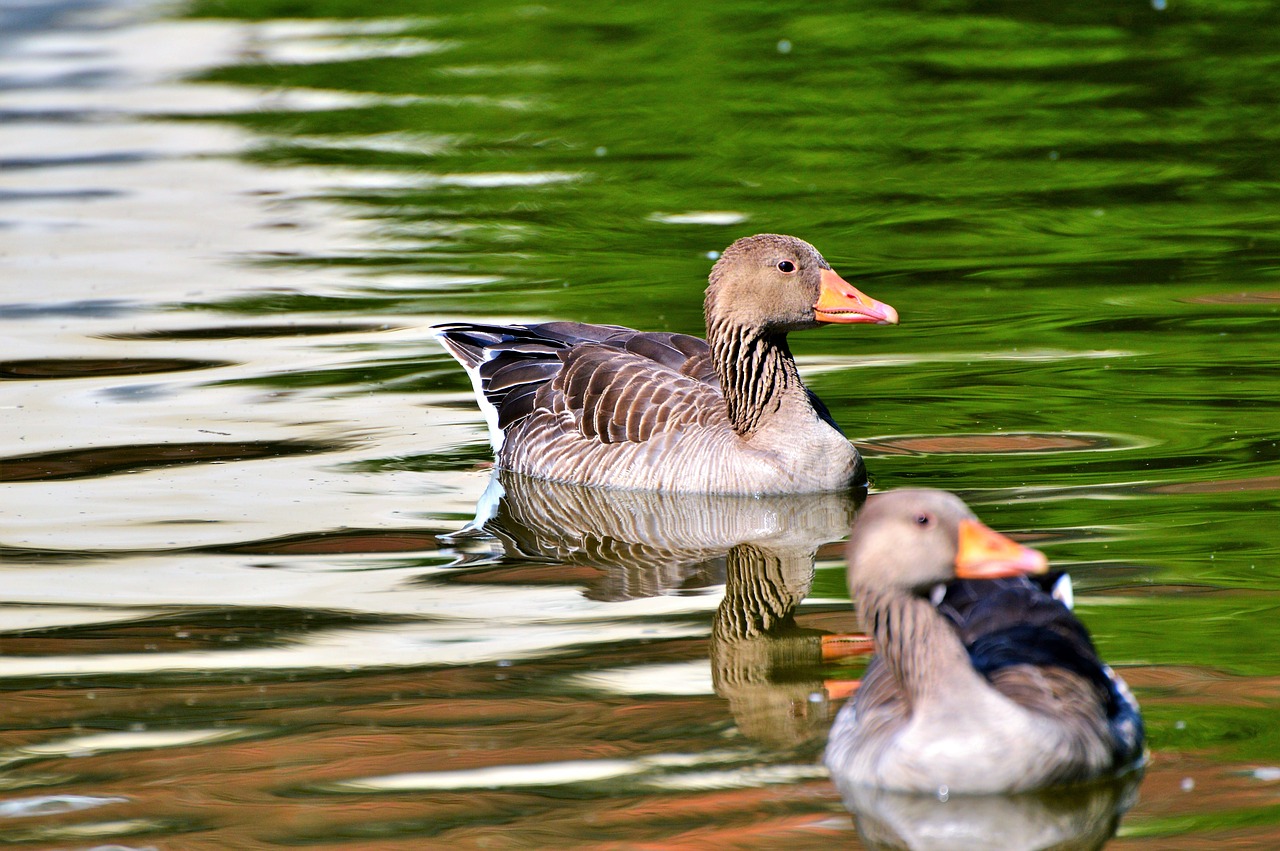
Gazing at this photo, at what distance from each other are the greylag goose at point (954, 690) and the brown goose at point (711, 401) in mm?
4088

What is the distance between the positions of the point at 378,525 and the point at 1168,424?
4708 millimetres

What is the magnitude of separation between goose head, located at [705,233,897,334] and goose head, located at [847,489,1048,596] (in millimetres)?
4567

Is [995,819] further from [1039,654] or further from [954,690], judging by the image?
[1039,654]

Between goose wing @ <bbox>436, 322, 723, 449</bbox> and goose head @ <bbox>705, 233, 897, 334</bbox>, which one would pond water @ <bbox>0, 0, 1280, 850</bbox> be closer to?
goose wing @ <bbox>436, 322, 723, 449</bbox>

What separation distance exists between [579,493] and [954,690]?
17.5ft

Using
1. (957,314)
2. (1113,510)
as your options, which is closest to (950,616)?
(1113,510)

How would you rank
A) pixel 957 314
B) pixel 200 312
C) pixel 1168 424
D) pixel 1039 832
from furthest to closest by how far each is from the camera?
pixel 200 312 → pixel 957 314 → pixel 1168 424 → pixel 1039 832

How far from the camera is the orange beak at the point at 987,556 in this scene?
6191 mm

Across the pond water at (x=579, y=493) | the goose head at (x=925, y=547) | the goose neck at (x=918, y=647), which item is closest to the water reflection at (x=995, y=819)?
the pond water at (x=579, y=493)

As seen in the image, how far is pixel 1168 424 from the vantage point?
1124cm

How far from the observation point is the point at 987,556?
20.5 ft

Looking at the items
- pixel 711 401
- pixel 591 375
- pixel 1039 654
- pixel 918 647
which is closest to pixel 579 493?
pixel 591 375

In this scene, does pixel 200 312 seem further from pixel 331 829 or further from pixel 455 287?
pixel 331 829

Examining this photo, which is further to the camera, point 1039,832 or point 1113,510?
point 1113,510
